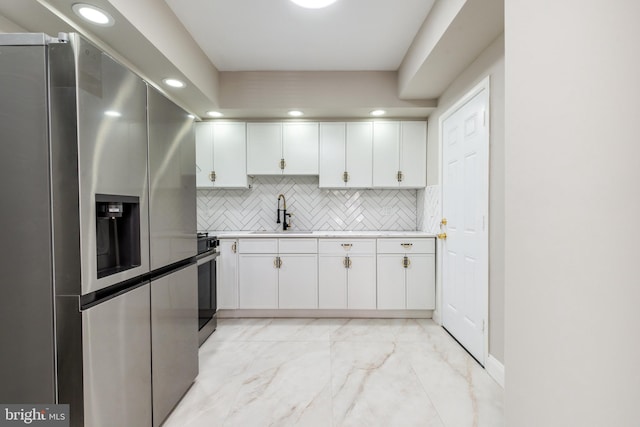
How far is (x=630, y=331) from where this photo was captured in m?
0.71

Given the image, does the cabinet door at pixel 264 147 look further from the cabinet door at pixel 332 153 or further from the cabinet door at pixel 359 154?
the cabinet door at pixel 359 154

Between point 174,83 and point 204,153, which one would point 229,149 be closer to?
point 204,153

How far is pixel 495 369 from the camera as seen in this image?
6.77 feet

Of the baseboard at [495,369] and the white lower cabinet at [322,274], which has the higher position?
the white lower cabinet at [322,274]

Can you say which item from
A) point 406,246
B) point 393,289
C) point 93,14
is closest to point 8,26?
point 93,14

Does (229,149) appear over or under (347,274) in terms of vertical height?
over

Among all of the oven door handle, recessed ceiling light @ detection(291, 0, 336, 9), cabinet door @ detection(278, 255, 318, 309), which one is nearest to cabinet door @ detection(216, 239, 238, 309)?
the oven door handle

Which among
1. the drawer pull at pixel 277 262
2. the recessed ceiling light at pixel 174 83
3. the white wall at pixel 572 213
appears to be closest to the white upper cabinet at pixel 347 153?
the drawer pull at pixel 277 262

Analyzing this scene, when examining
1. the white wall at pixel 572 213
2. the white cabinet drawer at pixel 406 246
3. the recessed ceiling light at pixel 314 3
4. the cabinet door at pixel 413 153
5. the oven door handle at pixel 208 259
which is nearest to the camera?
the white wall at pixel 572 213

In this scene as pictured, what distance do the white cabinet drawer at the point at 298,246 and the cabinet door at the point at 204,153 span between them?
1.21 metres

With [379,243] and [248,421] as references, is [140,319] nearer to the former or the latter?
[248,421]

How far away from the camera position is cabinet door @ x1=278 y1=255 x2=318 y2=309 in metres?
3.32

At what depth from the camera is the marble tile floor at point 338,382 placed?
1.71m

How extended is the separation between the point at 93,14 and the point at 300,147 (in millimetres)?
2243
